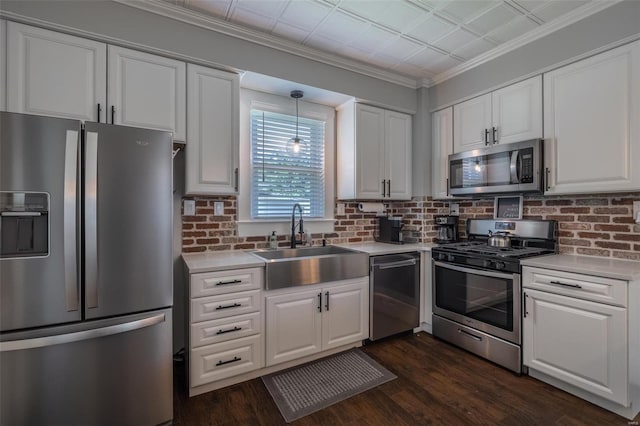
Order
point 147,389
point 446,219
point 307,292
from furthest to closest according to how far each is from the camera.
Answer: point 446,219
point 307,292
point 147,389

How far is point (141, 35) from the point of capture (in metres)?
2.05

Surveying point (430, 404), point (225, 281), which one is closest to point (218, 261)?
point (225, 281)

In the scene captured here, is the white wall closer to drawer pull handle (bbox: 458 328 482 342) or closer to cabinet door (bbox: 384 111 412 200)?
cabinet door (bbox: 384 111 412 200)

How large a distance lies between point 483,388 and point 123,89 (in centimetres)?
329

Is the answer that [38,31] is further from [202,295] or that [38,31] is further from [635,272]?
[635,272]

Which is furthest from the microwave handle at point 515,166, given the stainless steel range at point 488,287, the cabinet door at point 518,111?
the stainless steel range at point 488,287

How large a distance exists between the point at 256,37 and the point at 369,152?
1512 mm

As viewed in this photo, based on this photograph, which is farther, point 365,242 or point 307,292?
point 365,242

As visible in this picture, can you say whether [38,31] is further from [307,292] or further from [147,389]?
[307,292]

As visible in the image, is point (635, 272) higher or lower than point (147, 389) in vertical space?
higher

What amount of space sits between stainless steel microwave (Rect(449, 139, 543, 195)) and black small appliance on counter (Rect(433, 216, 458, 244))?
0.35 meters

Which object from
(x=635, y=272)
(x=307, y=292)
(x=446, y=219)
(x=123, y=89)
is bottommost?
(x=307, y=292)

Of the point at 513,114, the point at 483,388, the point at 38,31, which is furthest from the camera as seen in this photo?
the point at 513,114

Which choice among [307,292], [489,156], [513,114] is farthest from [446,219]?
[307,292]
